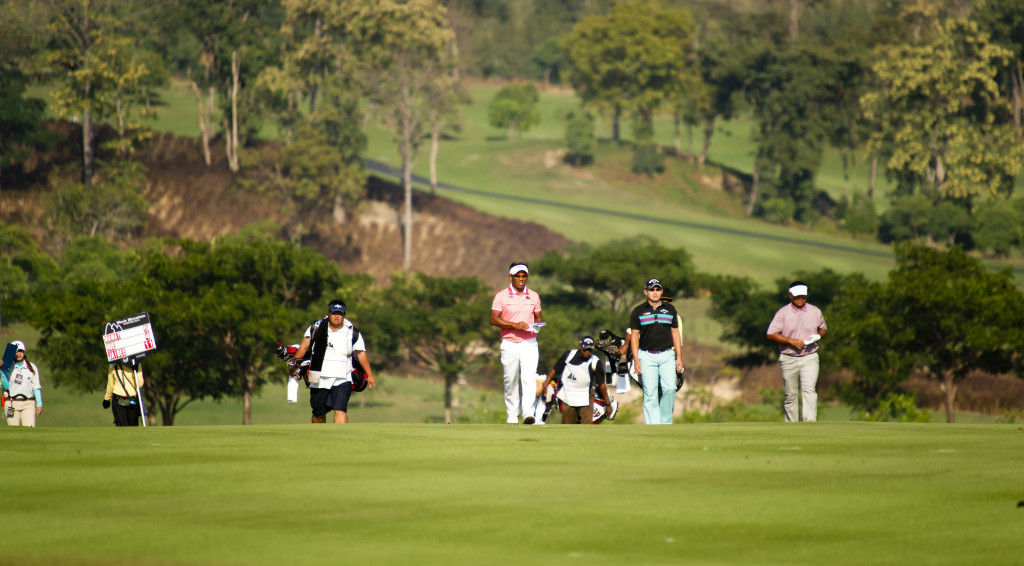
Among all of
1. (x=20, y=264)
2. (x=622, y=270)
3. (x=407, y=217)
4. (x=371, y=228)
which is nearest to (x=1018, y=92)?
(x=407, y=217)

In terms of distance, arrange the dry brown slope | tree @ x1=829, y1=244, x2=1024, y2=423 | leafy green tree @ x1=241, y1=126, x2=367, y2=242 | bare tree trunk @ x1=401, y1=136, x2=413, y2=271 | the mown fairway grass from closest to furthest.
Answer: the mown fairway grass → tree @ x1=829, y1=244, x2=1024, y2=423 → leafy green tree @ x1=241, y1=126, x2=367, y2=242 → bare tree trunk @ x1=401, y1=136, x2=413, y2=271 → the dry brown slope

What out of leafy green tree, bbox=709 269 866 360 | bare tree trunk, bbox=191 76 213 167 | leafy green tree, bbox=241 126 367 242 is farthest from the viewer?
bare tree trunk, bbox=191 76 213 167

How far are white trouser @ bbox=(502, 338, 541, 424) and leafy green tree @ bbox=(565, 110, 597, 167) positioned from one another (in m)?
97.2

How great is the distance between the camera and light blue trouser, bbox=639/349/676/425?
15.8 m

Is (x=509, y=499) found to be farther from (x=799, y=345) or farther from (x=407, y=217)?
(x=407, y=217)

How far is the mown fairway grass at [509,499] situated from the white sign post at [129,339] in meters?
6.14

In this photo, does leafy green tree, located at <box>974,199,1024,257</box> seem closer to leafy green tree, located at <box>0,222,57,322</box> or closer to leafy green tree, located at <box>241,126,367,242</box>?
leafy green tree, located at <box>241,126,367,242</box>

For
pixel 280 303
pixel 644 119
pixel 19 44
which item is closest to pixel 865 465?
pixel 280 303

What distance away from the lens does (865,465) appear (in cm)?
1035

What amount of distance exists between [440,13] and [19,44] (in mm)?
27229

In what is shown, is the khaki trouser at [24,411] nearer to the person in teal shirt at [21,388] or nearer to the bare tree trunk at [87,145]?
the person in teal shirt at [21,388]

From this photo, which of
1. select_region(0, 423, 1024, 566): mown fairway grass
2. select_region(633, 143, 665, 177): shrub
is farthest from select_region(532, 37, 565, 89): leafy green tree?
select_region(0, 423, 1024, 566): mown fairway grass

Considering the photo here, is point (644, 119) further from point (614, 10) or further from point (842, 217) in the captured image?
point (842, 217)

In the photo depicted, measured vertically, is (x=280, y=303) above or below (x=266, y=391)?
above
